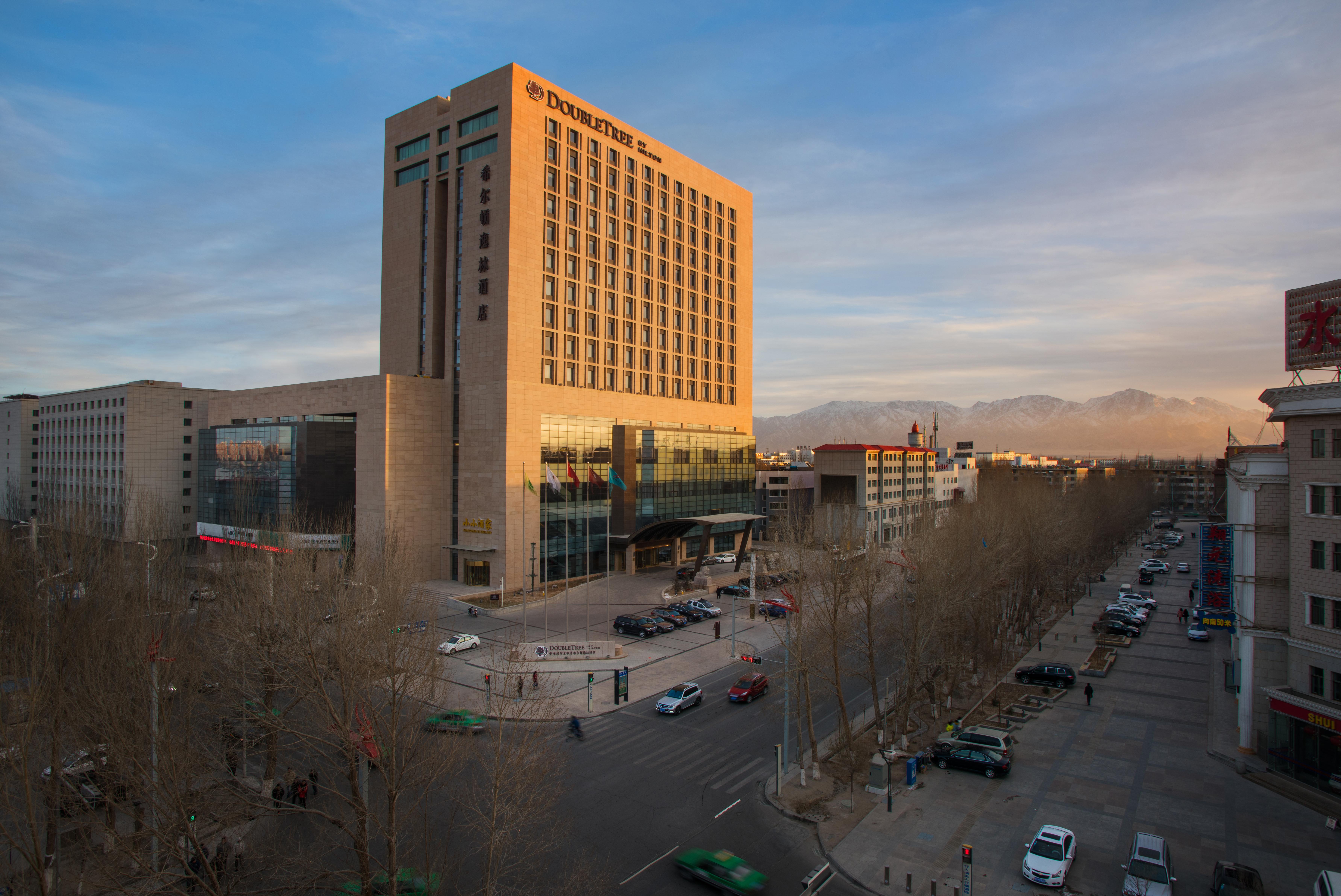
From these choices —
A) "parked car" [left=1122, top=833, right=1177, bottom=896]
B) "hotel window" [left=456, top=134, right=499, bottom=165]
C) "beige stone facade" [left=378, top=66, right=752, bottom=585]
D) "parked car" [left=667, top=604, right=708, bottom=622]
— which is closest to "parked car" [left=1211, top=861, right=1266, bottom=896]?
"parked car" [left=1122, top=833, right=1177, bottom=896]

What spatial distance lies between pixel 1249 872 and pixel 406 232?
8263 centimetres

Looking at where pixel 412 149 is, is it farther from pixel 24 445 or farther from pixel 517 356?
pixel 24 445

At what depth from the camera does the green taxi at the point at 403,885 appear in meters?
16.8

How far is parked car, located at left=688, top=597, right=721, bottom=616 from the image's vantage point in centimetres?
6041

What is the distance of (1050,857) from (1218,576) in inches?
913

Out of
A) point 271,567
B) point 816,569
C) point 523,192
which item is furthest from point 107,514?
point 816,569

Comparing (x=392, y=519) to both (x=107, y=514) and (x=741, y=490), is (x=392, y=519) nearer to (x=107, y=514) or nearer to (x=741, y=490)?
(x=741, y=490)

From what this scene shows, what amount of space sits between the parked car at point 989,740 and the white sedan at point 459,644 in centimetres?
3210

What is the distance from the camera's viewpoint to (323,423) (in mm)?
69312

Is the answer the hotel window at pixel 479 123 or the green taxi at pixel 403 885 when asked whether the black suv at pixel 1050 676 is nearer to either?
the green taxi at pixel 403 885

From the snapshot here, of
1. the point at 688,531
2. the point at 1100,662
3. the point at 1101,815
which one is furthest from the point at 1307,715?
the point at 688,531

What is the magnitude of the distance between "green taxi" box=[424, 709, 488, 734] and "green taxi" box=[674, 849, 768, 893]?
28.2ft

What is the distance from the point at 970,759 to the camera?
30141 millimetres

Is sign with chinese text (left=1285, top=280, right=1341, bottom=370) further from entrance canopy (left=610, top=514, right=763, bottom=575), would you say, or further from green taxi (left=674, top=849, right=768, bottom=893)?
entrance canopy (left=610, top=514, right=763, bottom=575)
